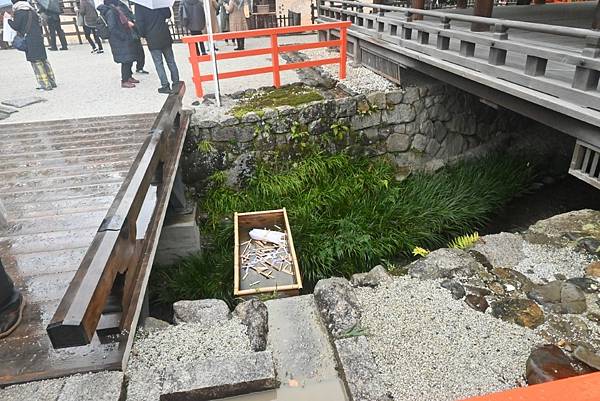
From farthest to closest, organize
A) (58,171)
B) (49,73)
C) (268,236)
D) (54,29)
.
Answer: (54,29), (49,73), (268,236), (58,171)

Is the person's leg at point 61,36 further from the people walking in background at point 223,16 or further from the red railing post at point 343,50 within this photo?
the red railing post at point 343,50

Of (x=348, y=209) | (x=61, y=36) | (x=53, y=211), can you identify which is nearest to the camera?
(x=53, y=211)

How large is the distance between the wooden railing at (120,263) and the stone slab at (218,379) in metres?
0.47

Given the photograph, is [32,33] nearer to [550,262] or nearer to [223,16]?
[223,16]

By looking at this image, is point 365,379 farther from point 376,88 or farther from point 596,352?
point 376,88

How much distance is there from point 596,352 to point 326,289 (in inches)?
79.3

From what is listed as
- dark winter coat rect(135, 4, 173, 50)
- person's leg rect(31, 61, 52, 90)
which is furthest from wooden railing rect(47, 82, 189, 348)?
person's leg rect(31, 61, 52, 90)

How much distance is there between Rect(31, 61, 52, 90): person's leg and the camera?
27.1 ft

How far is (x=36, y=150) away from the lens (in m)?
5.57

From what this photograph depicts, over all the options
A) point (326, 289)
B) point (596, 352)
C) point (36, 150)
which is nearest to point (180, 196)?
point (36, 150)

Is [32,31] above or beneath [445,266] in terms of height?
above

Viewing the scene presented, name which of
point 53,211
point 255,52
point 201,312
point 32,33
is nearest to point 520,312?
point 201,312

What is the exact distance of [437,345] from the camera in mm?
3014

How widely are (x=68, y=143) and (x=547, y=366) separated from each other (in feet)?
19.8
